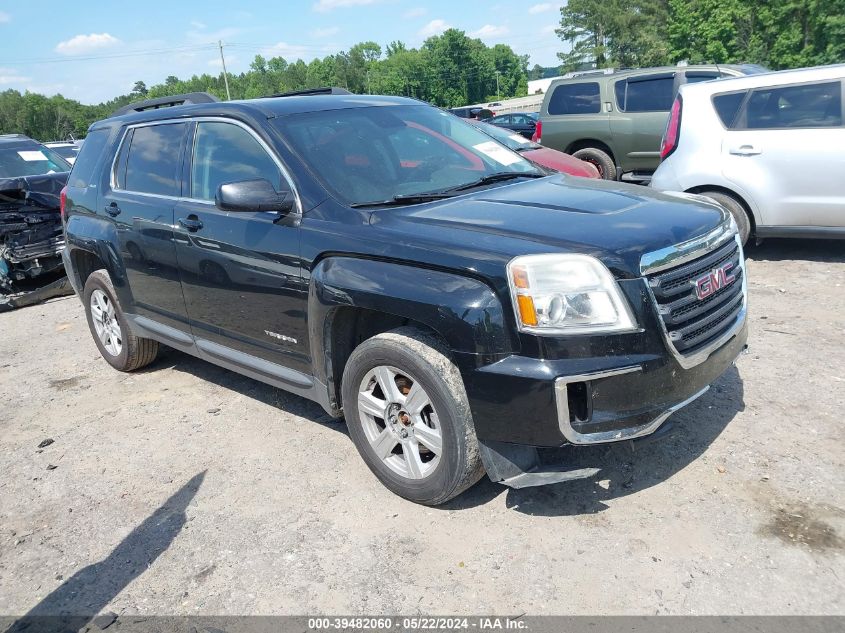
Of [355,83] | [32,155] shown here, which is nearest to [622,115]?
[32,155]

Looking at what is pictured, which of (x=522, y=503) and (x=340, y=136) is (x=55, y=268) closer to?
(x=340, y=136)

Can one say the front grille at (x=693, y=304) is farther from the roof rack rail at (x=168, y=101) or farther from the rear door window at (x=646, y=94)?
the rear door window at (x=646, y=94)

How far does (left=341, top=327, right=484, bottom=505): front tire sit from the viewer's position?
9.71 feet

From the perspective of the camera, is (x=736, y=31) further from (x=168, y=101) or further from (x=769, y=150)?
(x=168, y=101)

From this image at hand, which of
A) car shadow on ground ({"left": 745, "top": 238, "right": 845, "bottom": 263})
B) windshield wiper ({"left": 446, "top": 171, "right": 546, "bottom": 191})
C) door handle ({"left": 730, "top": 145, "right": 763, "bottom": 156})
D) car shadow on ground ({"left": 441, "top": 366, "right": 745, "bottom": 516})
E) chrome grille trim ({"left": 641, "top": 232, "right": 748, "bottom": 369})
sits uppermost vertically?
windshield wiper ({"left": 446, "top": 171, "right": 546, "bottom": 191})

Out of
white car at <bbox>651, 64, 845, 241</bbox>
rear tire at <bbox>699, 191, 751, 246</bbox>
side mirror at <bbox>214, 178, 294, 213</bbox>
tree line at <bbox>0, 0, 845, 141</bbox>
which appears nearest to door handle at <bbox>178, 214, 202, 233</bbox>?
side mirror at <bbox>214, 178, 294, 213</bbox>

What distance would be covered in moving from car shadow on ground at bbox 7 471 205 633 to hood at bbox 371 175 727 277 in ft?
5.94

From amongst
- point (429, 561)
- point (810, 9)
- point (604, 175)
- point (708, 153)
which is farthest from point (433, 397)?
point (810, 9)

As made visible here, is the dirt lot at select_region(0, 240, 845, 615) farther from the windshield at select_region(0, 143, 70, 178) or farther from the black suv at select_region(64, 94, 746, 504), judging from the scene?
the windshield at select_region(0, 143, 70, 178)

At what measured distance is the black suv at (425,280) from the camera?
9.05 feet

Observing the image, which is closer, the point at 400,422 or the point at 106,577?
the point at 106,577

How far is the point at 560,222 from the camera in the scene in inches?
120

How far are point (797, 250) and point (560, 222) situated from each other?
5387 mm

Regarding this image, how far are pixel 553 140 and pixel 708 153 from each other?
5.17m
